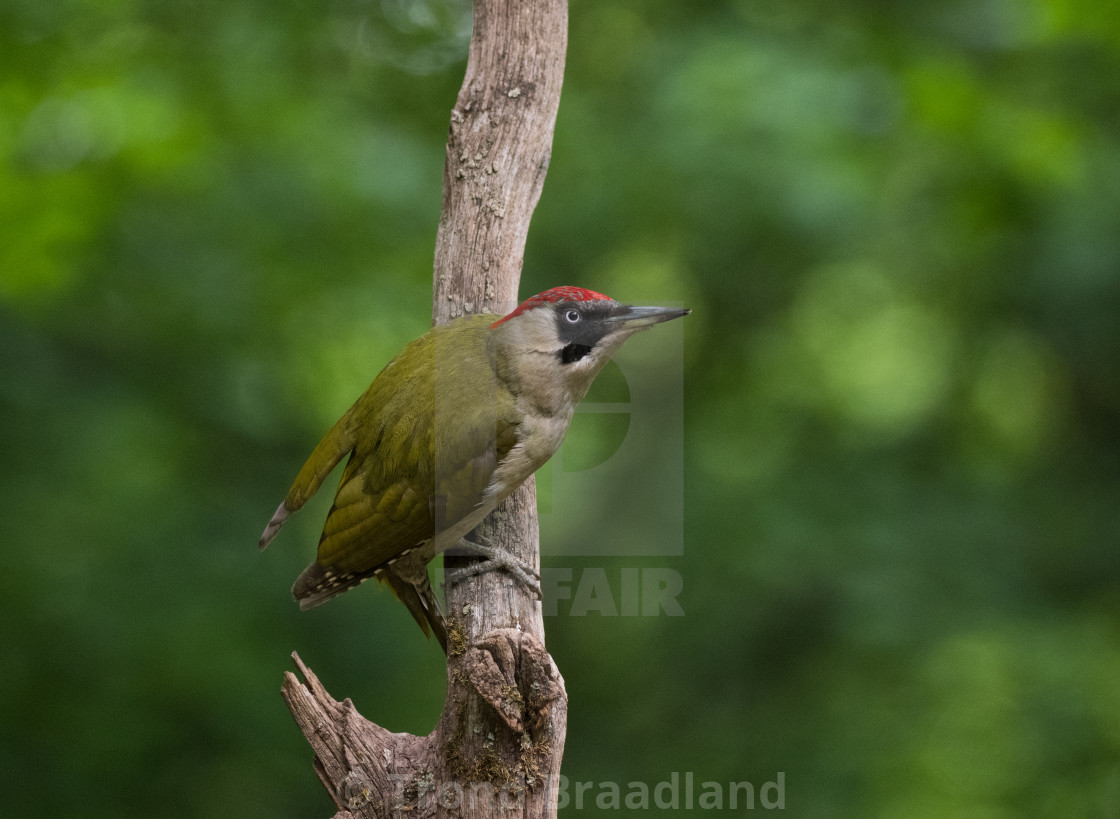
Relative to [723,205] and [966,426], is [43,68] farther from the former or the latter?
[966,426]

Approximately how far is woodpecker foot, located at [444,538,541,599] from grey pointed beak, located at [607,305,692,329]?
742 mm

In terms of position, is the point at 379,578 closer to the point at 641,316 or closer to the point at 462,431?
the point at 462,431

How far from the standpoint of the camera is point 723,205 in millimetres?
4859

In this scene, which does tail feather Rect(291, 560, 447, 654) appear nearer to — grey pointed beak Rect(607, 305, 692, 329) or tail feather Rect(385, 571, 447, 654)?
tail feather Rect(385, 571, 447, 654)

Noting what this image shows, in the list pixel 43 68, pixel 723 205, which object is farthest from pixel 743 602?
pixel 43 68

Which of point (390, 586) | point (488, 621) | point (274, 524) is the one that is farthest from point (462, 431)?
point (274, 524)

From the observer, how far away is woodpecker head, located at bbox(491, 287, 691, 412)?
289cm

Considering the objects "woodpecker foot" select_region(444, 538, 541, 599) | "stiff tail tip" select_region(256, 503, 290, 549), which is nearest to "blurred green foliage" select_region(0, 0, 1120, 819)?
"stiff tail tip" select_region(256, 503, 290, 549)

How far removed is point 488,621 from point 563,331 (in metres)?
0.85

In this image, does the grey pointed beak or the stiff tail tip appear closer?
the grey pointed beak

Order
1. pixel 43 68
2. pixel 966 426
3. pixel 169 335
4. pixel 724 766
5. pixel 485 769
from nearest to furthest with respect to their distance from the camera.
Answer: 1. pixel 485 769
2. pixel 43 68
3. pixel 169 335
4. pixel 724 766
5. pixel 966 426

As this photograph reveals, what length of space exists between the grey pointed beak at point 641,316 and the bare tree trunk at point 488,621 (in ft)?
2.03

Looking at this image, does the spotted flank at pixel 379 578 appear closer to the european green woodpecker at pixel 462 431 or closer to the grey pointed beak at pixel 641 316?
the european green woodpecker at pixel 462 431

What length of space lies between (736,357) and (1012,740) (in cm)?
258
